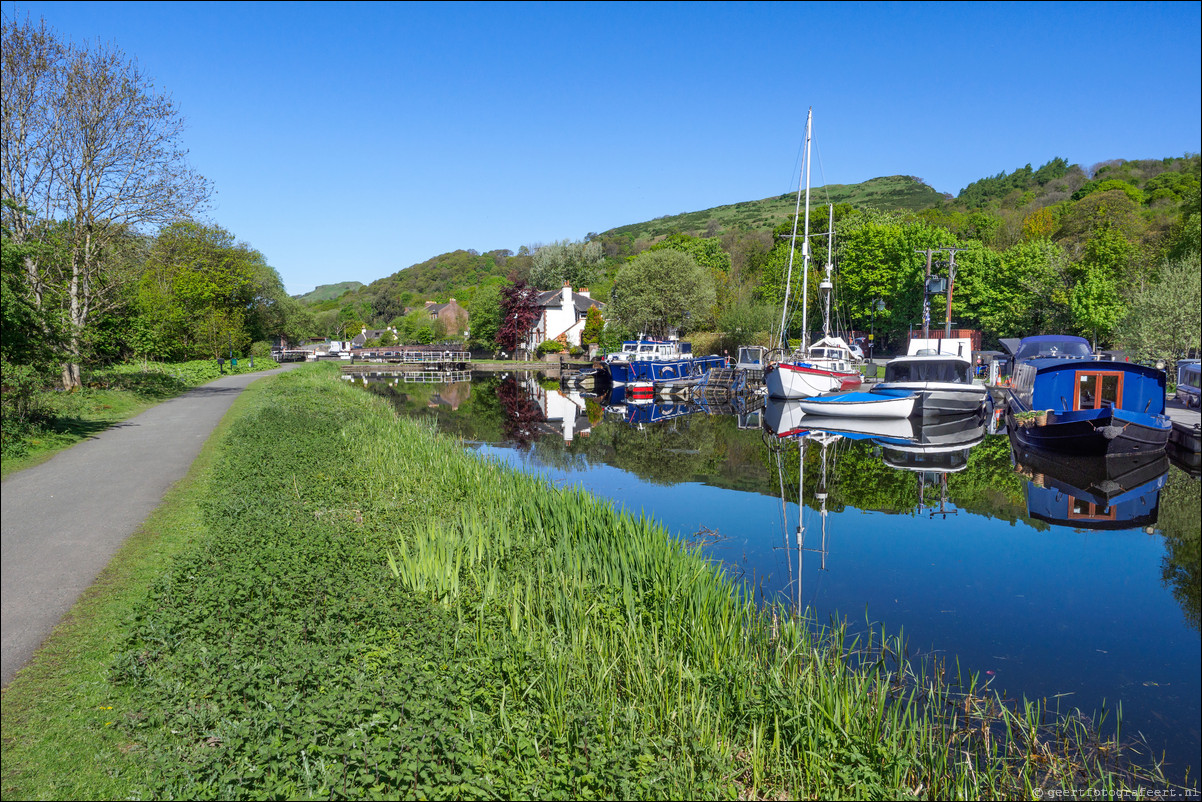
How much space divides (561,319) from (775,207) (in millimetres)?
115639

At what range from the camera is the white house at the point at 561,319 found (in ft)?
262

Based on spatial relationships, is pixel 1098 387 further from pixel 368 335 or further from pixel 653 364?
pixel 368 335

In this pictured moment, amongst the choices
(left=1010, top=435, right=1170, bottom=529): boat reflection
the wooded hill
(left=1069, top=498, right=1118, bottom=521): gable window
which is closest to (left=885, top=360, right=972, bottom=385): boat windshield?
(left=1010, top=435, right=1170, bottom=529): boat reflection

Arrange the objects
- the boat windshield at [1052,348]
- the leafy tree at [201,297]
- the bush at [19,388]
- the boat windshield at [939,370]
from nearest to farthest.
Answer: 1. the bush at [19,388]
2. the boat windshield at [939,370]
3. the leafy tree at [201,297]
4. the boat windshield at [1052,348]

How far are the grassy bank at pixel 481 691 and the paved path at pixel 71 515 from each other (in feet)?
1.43

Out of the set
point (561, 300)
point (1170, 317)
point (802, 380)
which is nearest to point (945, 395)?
point (802, 380)

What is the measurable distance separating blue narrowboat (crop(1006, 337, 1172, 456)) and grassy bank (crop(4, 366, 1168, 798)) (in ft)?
51.7

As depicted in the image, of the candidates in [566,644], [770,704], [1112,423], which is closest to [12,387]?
[566,644]

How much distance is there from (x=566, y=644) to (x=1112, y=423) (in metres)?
18.7

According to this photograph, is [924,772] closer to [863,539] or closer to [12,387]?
[863,539]

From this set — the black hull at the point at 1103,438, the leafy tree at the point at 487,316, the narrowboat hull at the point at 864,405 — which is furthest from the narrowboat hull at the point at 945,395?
the leafy tree at the point at 487,316

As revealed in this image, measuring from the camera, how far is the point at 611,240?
538ft

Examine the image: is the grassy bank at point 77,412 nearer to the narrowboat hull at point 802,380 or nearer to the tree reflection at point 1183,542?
the tree reflection at point 1183,542

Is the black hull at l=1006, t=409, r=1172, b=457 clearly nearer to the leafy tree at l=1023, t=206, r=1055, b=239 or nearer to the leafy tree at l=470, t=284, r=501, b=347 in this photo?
the leafy tree at l=1023, t=206, r=1055, b=239
